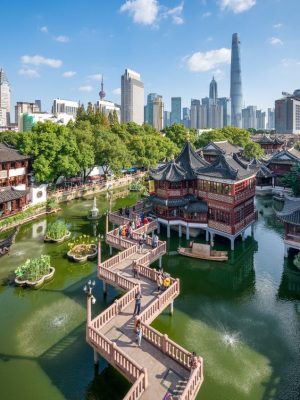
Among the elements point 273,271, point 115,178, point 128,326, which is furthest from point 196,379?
point 115,178

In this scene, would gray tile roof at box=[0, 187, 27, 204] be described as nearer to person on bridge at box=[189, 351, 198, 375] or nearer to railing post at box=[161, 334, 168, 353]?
railing post at box=[161, 334, 168, 353]

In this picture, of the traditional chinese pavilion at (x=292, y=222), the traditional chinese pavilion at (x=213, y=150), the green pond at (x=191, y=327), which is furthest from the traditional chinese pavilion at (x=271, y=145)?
the traditional chinese pavilion at (x=292, y=222)

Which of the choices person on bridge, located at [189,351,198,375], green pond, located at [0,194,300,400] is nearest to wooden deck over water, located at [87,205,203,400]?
person on bridge, located at [189,351,198,375]

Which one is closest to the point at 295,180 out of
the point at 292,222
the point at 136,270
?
the point at 292,222

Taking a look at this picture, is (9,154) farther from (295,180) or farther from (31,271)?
(295,180)

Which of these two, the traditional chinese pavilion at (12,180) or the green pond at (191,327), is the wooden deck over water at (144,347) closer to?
the green pond at (191,327)
